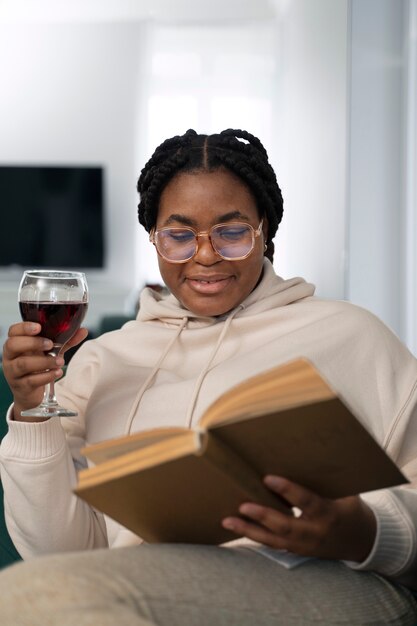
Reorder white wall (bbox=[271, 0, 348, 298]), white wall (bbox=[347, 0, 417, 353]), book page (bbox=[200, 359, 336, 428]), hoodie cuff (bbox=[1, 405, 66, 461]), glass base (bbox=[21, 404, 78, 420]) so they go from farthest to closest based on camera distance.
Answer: white wall (bbox=[271, 0, 348, 298])
white wall (bbox=[347, 0, 417, 353])
hoodie cuff (bbox=[1, 405, 66, 461])
glass base (bbox=[21, 404, 78, 420])
book page (bbox=[200, 359, 336, 428])

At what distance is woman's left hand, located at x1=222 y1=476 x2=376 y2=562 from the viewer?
1.20 m

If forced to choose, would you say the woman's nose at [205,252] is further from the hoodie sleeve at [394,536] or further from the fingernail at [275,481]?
the fingernail at [275,481]

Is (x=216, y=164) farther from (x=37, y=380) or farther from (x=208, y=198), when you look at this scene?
(x=37, y=380)

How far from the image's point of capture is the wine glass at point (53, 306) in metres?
1.51

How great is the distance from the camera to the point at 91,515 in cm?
178

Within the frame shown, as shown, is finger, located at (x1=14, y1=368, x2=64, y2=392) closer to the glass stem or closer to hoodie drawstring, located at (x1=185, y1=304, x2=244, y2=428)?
the glass stem

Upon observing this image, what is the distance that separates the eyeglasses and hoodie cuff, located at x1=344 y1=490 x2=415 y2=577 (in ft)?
1.86

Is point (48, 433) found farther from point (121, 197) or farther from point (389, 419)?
point (121, 197)

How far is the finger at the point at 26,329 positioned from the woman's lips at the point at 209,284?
1.32ft

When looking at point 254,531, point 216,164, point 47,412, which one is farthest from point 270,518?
point 216,164

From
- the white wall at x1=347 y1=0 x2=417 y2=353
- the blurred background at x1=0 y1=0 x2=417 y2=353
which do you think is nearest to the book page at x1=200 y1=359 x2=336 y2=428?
the white wall at x1=347 y1=0 x2=417 y2=353

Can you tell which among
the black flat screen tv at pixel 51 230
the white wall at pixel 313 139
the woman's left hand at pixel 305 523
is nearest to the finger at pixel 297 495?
the woman's left hand at pixel 305 523

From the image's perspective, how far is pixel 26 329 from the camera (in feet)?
4.93

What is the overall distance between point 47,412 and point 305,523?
436 mm
